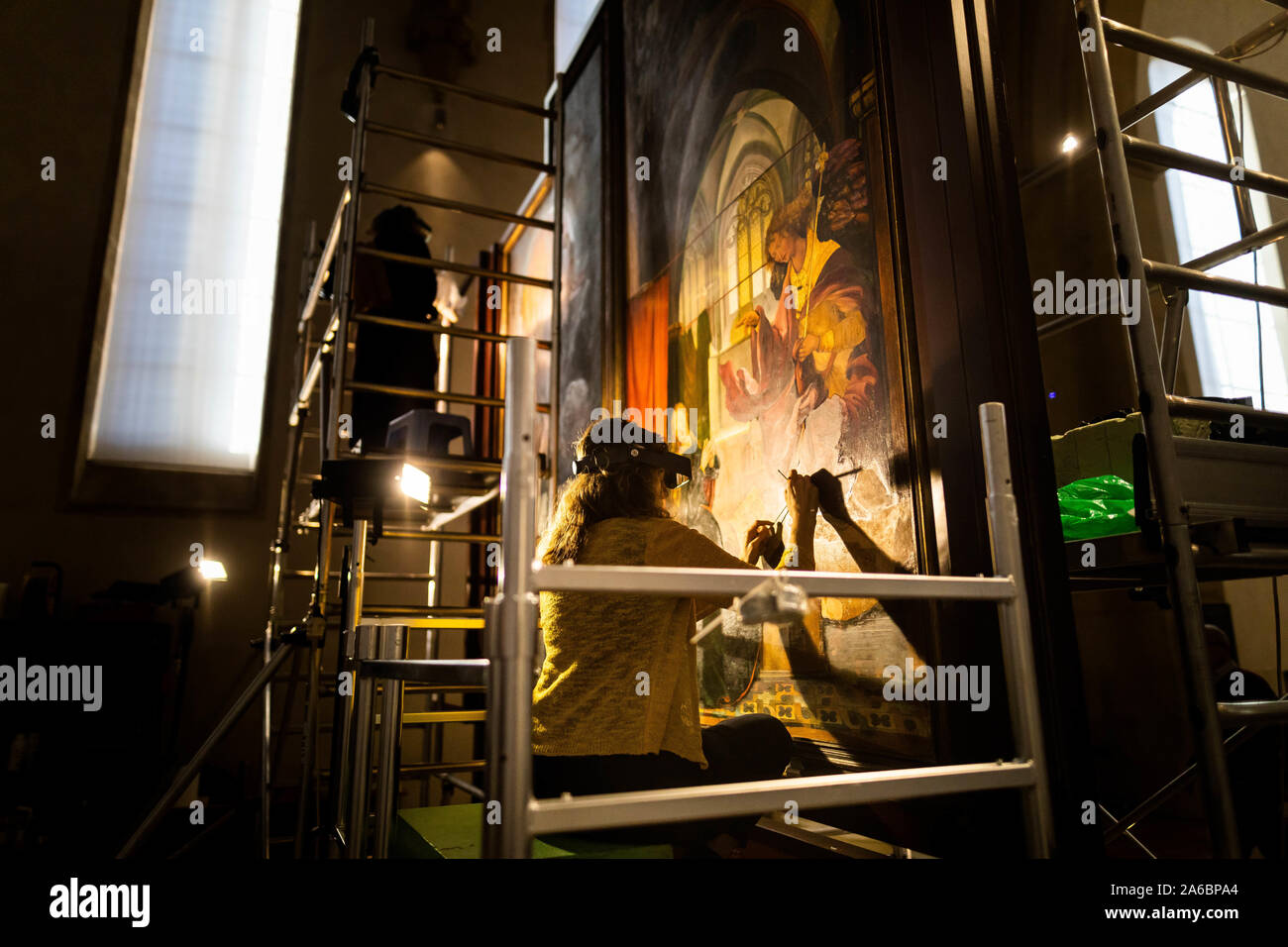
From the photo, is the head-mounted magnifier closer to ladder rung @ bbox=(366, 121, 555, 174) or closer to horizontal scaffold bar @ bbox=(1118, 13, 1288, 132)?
horizontal scaffold bar @ bbox=(1118, 13, 1288, 132)

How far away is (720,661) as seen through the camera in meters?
2.59

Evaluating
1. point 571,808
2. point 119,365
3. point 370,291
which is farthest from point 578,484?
point 119,365

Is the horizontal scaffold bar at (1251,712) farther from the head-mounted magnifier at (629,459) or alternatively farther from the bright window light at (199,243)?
the bright window light at (199,243)

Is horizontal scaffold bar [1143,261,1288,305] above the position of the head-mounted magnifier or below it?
above

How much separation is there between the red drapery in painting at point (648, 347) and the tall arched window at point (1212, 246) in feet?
9.46

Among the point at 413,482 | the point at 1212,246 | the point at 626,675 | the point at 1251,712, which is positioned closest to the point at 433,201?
the point at 413,482

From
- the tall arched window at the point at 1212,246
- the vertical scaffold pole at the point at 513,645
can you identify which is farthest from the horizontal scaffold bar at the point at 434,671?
the tall arched window at the point at 1212,246

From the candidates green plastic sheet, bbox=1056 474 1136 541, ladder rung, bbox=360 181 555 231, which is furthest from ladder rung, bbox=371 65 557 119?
green plastic sheet, bbox=1056 474 1136 541

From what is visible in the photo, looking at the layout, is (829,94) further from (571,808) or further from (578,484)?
(571,808)

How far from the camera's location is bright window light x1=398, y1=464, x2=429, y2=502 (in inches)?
94.7

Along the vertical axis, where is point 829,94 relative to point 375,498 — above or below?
above

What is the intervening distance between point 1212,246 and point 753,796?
16.5 feet

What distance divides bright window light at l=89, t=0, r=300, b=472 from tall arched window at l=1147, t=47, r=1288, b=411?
237 inches
